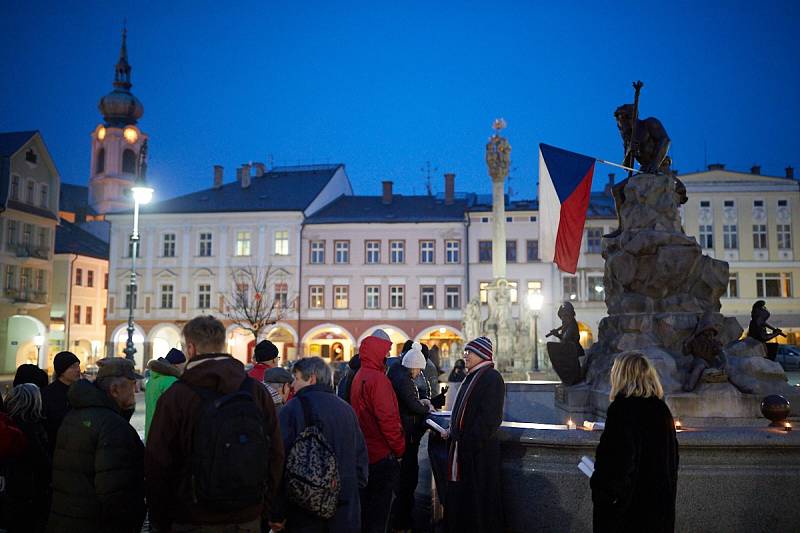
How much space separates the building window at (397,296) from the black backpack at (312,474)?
41.0m

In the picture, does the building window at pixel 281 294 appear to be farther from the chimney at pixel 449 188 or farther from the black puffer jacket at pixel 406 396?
the black puffer jacket at pixel 406 396

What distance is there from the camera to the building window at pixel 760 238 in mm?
44562

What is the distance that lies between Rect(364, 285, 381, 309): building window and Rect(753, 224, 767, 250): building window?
24053 mm

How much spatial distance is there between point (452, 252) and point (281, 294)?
11.4 meters

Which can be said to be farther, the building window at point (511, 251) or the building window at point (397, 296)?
the building window at point (397, 296)

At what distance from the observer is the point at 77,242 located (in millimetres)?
51781

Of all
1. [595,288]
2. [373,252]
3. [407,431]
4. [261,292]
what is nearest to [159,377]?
[407,431]

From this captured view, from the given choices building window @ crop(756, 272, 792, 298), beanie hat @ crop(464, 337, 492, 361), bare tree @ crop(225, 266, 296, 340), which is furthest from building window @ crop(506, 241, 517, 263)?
beanie hat @ crop(464, 337, 492, 361)

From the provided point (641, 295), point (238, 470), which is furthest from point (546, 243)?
point (238, 470)

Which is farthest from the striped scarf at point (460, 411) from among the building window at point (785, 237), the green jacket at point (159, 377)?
the building window at point (785, 237)

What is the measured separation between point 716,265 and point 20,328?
42.6 meters

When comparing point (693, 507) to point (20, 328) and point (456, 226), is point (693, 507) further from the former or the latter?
point (20, 328)

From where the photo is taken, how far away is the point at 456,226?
148 ft

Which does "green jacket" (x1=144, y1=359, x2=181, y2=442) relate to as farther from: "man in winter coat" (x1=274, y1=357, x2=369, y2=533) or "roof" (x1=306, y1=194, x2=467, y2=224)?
"roof" (x1=306, y1=194, x2=467, y2=224)
